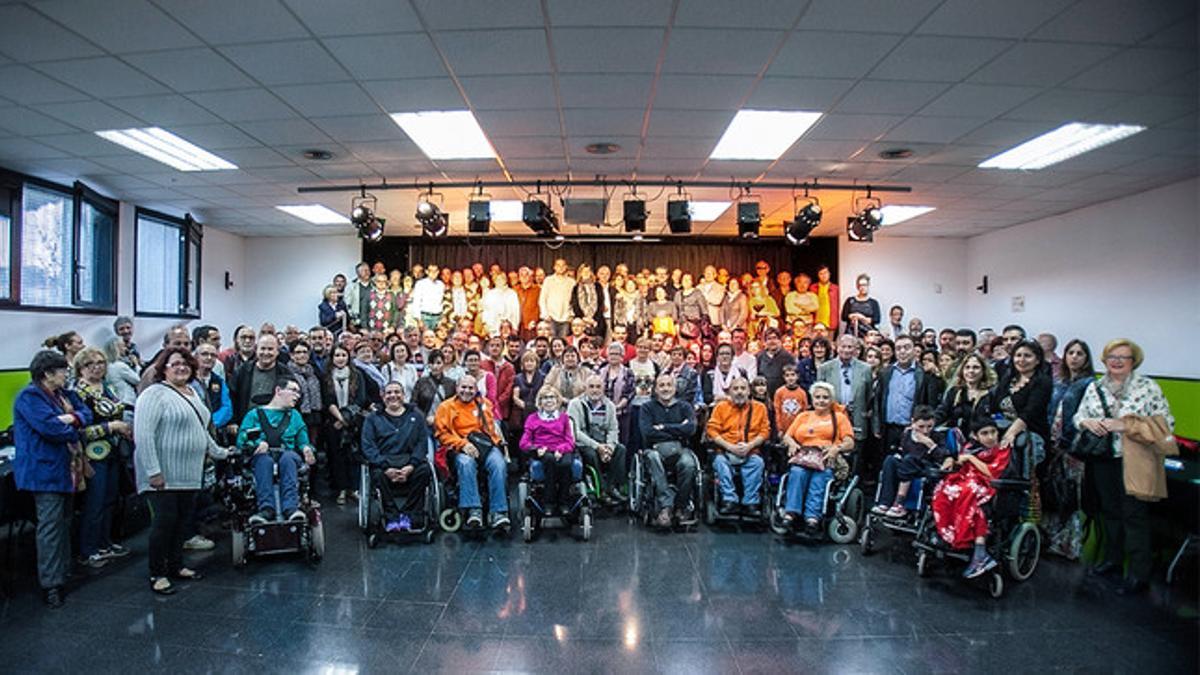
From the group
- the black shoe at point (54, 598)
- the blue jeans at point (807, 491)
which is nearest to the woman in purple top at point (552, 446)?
the blue jeans at point (807, 491)

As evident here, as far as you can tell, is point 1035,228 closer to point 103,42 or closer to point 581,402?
point 581,402

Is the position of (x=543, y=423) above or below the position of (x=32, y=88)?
below

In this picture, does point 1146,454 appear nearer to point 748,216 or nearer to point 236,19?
point 748,216

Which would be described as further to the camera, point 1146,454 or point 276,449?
point 276,449

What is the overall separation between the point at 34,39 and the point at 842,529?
243 inches

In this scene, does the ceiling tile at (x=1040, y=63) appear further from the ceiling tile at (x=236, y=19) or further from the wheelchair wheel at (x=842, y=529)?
the ceiling tile at (x=236, y=19)

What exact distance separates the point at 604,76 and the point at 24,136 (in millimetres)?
5182

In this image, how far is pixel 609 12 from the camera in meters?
3.15

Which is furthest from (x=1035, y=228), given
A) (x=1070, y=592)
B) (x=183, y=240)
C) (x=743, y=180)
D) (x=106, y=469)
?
(x=183, y=240)

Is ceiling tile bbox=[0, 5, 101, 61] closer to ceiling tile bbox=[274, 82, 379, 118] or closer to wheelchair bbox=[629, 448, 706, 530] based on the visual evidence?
ceiling tile bbox=[274, 82, 379, 118]

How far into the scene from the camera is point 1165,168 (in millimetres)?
5785

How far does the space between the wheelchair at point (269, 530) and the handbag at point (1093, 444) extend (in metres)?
5.05

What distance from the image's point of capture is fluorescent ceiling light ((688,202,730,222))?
7.64 m

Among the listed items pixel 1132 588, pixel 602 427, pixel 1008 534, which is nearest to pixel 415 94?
pixel 602 427
